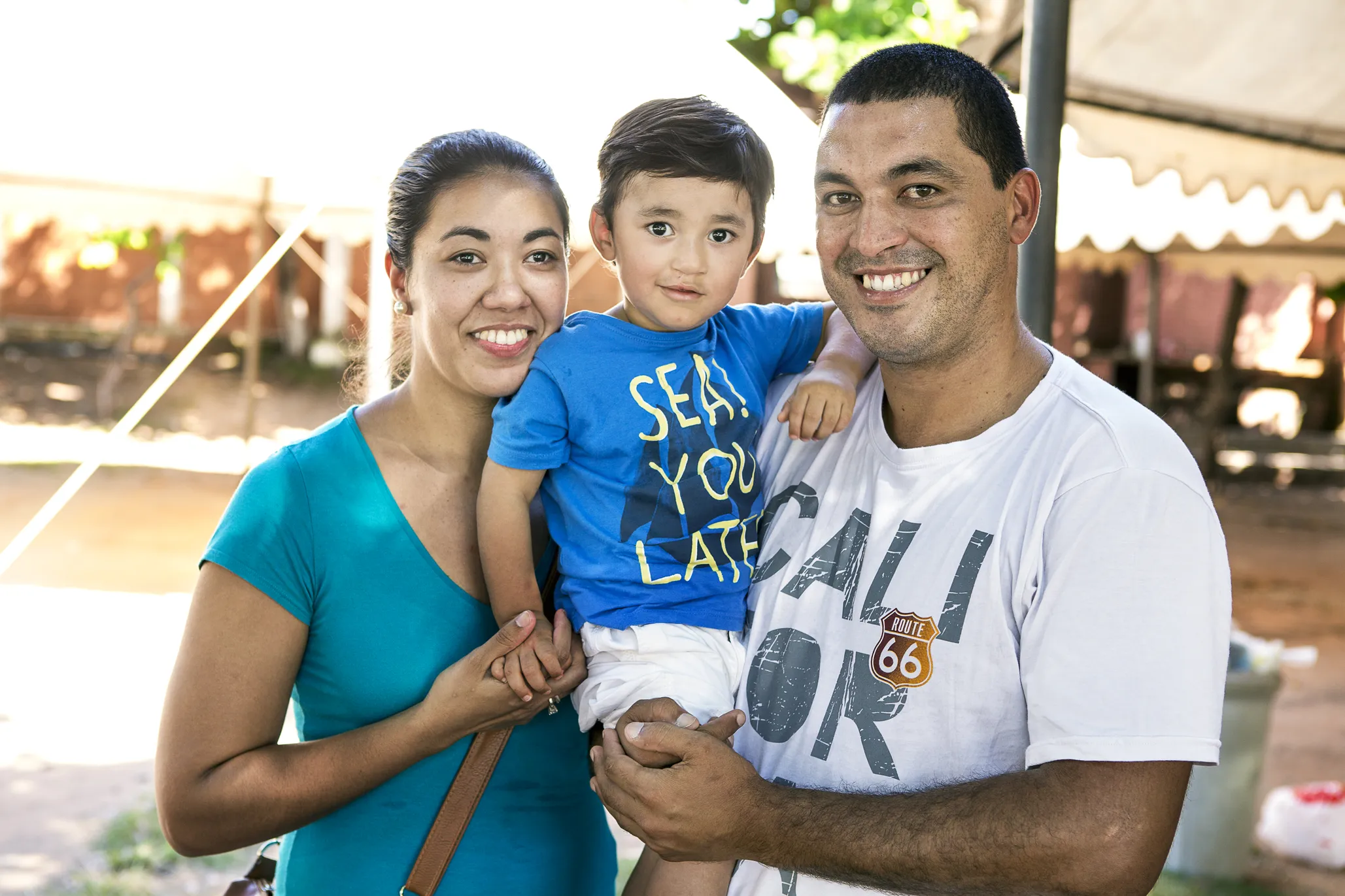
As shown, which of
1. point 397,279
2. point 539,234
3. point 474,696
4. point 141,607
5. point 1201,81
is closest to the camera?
point 474,696

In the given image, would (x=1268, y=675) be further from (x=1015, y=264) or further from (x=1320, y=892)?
(x=1015, y=264)

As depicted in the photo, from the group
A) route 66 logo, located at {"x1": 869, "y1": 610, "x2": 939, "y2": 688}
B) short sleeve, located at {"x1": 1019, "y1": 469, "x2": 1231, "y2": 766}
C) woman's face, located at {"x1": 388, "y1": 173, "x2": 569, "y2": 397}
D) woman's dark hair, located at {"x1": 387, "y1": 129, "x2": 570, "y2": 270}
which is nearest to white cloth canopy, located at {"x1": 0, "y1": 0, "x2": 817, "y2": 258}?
woman's dark hair, located at {"x1": 387, "y1": 129, "x2": 570, "y2": 270}

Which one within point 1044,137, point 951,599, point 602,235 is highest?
point 1044,137

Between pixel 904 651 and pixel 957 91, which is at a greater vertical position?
pixel 957 91

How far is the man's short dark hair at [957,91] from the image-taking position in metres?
1.97

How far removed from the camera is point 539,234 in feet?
7.02

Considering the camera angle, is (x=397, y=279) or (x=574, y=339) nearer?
(x=574, y=339)

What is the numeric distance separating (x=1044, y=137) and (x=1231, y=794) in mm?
3463

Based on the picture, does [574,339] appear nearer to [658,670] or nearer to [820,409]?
[820,409]

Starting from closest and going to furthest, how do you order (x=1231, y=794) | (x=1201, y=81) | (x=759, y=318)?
(x=759, y=318) < (x=1201, y=81) < (x=1231, y=794)

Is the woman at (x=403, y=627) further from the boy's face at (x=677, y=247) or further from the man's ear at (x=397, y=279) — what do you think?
the boy's face at (x=677, y=247)

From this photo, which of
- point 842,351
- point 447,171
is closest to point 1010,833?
point 842,351

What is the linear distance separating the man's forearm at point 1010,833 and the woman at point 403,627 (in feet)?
1.82

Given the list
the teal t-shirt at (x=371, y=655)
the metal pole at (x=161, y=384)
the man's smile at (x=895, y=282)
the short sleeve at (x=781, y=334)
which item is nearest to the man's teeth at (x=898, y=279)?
the man's smile at (x=895, y=282)
